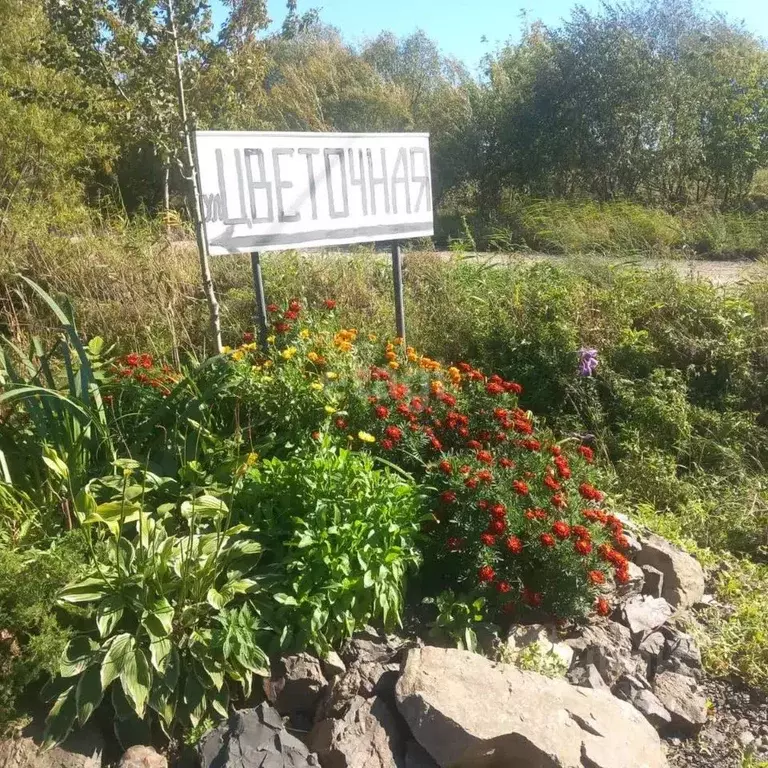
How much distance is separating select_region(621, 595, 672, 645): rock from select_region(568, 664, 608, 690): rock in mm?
289

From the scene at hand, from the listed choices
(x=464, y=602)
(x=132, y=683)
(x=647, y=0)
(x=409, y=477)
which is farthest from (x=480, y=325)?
(x=647, y=0)

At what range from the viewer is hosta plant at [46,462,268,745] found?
219 centimetres

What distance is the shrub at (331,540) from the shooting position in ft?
7.95

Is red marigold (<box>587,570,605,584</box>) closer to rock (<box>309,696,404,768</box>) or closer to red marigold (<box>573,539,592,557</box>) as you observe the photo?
red marigold (<box>573,539,592,557</box>)

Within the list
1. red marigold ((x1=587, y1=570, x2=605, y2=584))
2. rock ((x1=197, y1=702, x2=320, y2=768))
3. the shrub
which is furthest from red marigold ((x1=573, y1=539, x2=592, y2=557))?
rock ((x1=197, y1=702, x2=320, y2=768))

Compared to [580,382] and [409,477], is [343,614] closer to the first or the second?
[409,477]

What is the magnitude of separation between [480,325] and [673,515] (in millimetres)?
2006

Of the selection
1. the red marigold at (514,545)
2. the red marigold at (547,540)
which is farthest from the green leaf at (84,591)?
the red marigold at (547,540)

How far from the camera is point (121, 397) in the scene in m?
3.48

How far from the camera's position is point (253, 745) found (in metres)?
2.13

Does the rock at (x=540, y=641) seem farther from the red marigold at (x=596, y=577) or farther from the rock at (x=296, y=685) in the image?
the rock at (x=296, y=685)

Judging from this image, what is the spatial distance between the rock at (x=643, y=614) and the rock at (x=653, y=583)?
0.07 metres

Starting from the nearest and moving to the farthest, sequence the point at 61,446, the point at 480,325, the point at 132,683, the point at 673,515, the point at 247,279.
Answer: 1. the point at 132,683
2. the point at 61,446
3. the point at 673,515
4. the point at 480,325
5. the point at 247,279

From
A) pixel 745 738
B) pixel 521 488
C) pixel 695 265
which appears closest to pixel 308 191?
pixel 521 488
